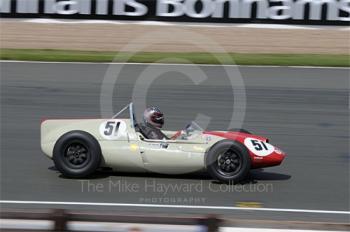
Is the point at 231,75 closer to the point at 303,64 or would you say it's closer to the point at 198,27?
the point at 303,64

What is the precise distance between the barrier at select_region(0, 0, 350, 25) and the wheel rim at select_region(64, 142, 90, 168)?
11249 mm

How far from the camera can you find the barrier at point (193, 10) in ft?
63.9

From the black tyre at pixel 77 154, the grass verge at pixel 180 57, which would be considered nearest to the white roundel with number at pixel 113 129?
the black tyre at pixel 77 154

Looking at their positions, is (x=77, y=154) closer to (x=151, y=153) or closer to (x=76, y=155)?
(x=76, y=155)

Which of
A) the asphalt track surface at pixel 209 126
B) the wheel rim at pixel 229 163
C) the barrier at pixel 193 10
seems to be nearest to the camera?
the asphalt track surface at pixel 209 126

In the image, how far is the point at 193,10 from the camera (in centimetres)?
1983

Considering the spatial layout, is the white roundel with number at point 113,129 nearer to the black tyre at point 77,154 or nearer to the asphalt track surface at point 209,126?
the black tyre at point 77,154

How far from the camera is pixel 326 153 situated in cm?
1058

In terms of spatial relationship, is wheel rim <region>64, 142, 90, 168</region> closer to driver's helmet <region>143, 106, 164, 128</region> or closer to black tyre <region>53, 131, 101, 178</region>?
black tyre <region>53, 131, 101, 178</region>

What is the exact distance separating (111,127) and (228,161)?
1.44 metres

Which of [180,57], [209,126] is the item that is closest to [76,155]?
[209,126]

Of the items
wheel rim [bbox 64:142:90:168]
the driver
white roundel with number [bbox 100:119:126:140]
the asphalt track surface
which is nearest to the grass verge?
the asphalt track surface

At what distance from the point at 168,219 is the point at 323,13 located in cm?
1434

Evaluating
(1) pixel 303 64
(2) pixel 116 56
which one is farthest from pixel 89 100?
(1) pixel 303 64
